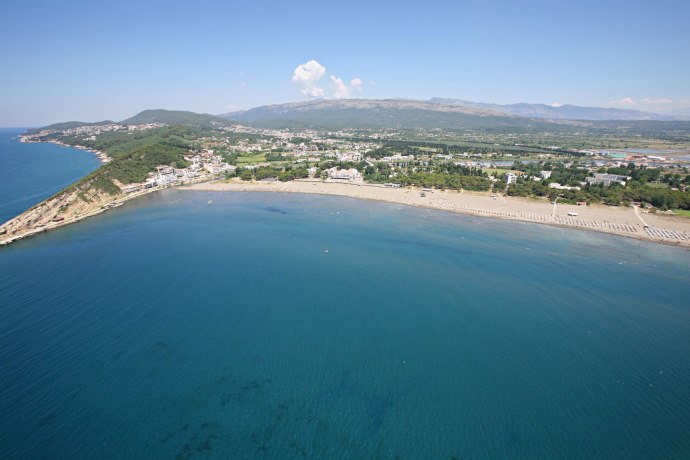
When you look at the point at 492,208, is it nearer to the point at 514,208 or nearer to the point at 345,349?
the point at 514,208

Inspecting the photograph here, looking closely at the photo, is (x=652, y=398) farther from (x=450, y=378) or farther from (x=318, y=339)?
(x=318, y=339)

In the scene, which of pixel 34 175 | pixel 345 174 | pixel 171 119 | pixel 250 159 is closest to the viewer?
pixel 34 175

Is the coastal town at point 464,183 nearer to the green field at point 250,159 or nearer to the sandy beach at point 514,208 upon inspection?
the sandy beach at point 514,208

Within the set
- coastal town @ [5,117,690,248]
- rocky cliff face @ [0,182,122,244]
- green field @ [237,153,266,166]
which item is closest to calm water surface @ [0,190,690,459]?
rocky cliff face @ [0,182,122,244]

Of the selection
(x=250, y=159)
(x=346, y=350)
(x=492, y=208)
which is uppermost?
(x=250, y=159)

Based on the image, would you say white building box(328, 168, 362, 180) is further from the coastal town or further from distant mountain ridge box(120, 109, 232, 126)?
distant mountain ridge box(120, 109, 232, 126)

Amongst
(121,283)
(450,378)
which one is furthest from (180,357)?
(450,378)

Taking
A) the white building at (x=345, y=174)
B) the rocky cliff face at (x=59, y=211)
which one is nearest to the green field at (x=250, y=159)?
the white building at (x=345, y=174)

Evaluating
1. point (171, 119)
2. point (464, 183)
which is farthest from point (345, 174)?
point (171, 119)
